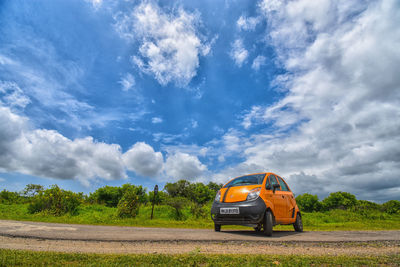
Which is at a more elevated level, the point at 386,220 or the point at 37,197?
the point at 37,197

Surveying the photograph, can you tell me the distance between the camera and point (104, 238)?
591cm

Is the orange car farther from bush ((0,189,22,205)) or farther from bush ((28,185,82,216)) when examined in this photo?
bush ((0,189,22,205))

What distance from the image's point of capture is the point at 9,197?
25.6 metres

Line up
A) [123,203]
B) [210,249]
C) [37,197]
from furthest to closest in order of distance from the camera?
[37,197] → [123,203] → [210,249]

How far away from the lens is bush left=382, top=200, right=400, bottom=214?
67.6 ft

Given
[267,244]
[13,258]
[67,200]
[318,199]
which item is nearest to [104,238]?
[13,258]

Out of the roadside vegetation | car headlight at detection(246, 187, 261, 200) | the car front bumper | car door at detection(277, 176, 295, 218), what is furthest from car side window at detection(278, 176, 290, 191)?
the roadside vegetation

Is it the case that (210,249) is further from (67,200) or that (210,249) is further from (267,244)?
(67,200)

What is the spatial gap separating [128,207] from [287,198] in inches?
430

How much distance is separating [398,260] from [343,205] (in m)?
21.4

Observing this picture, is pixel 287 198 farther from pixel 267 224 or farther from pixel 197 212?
pixel 197 212

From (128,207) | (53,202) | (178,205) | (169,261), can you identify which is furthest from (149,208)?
(169,261)

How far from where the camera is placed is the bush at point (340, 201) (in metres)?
21.7

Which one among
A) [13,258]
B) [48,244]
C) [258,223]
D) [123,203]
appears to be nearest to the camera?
[13,258]
